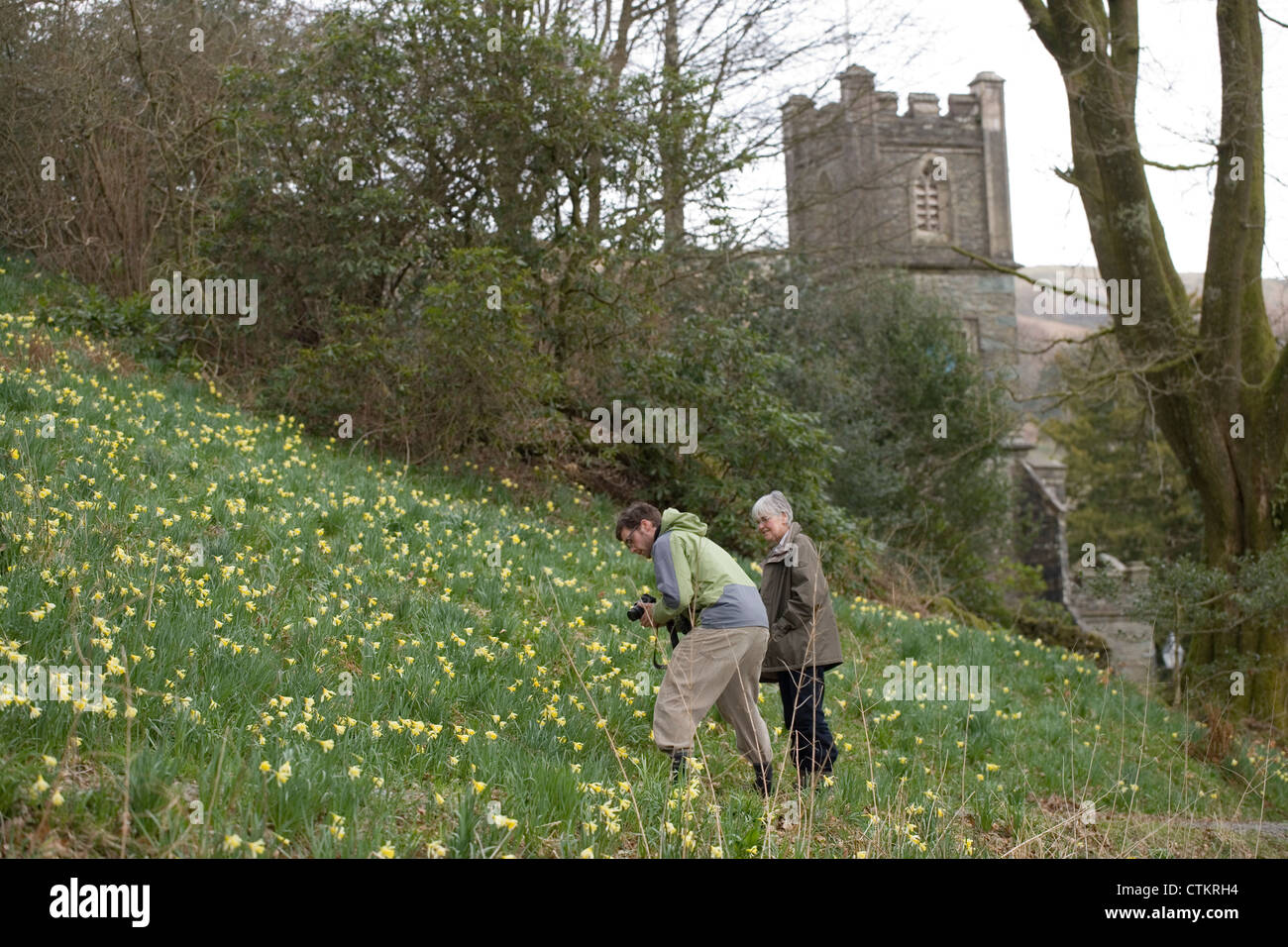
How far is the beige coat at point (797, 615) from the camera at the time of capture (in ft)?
18.9

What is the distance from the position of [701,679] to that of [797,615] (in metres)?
0.75

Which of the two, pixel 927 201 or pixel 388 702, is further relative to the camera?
pixel 927 201

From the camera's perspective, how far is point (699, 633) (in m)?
5.36

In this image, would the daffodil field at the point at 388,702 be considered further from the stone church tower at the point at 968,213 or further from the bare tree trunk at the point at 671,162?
the stone church tower at the point at 968,213

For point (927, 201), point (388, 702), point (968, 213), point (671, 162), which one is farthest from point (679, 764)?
point (968, 213)

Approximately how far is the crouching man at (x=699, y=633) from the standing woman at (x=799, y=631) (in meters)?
0.30

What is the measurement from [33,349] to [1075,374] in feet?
46.7

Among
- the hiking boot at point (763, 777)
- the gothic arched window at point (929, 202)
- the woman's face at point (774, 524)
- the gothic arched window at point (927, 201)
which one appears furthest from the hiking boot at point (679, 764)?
the gothic arched window at point (927, 201)

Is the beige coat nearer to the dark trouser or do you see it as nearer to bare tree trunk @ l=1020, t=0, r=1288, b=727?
the dark trouser

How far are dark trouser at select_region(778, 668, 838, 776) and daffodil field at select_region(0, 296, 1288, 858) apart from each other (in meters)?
0.17

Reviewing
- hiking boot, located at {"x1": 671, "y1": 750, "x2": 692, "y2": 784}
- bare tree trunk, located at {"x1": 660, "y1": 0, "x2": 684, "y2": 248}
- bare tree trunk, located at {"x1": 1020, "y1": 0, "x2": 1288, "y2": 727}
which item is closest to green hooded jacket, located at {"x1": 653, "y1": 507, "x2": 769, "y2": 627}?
hiking boot, located at {"x1": 671, "y1": 750, "x2": 692, "y2": 784}

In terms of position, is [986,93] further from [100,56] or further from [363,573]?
[363,573]

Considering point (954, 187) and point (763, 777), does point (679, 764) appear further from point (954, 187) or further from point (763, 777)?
point (954, 187)
